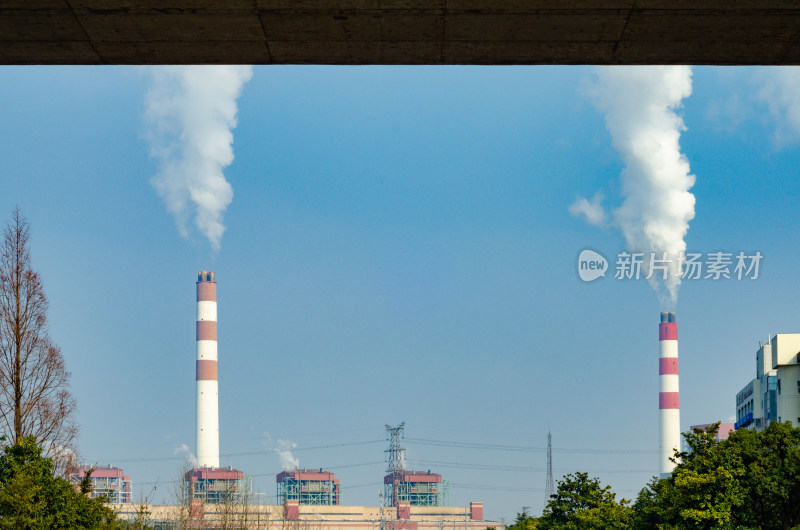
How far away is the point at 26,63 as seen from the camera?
8.02 meters

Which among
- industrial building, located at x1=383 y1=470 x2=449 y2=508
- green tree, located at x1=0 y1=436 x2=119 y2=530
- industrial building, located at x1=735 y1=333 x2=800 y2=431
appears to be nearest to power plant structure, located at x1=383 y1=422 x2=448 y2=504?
industrial building, located at x1=383 y1=470 x2=449 y2=508

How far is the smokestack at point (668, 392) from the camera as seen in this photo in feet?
369

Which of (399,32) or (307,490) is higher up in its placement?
(399,32)

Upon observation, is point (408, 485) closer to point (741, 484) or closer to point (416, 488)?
point (416, 488)

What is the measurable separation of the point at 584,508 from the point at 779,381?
43577 mm

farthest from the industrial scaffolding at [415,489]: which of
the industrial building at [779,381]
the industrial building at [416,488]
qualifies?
the industrial building at [779,381]

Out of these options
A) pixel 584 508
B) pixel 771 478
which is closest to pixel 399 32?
pixel 771 478

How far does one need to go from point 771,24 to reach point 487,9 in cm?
211

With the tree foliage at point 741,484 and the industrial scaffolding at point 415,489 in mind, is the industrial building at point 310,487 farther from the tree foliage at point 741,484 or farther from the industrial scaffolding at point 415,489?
the tree foliage at point 741,484

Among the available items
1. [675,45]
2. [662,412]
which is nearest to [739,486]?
[675,45]

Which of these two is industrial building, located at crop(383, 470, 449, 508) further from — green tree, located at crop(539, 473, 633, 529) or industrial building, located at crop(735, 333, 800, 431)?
green tree, located at crop(539, 473, 633, 529)

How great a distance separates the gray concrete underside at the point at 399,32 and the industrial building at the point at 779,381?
7736 centimetres

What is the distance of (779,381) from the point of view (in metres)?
84.2

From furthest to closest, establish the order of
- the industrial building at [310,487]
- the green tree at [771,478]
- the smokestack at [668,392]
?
the industrial building at [310,487] → the smokestack at [668,392] → the green tree at [771,478]
